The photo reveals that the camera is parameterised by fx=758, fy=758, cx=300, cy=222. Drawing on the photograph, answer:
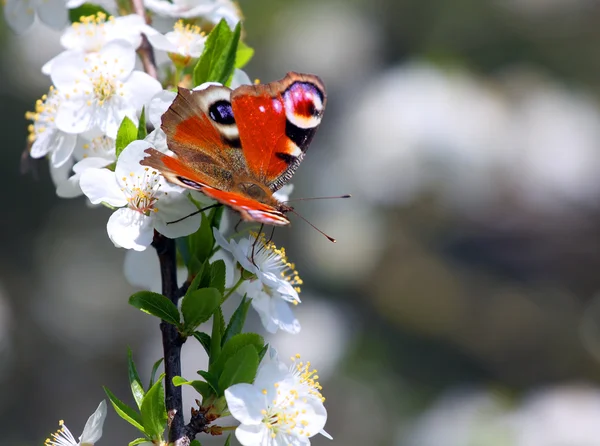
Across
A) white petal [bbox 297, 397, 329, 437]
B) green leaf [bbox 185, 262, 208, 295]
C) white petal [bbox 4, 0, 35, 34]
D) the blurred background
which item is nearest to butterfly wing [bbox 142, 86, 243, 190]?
green leaf [bbox 185, 262, 208, 295]

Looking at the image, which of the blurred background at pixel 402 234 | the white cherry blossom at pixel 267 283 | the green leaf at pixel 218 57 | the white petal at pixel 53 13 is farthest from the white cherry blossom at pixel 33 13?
the blurred background at pixel 402 234

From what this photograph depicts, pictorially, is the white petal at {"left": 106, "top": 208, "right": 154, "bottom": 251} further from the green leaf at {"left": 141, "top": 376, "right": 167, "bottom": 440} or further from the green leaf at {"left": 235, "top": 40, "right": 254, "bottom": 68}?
the green leaf at {"left": 235, "top": 40, "right": 254, "bottom": 68}

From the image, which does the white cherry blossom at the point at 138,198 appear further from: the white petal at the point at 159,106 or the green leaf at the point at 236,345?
the green leaf at the point at 236,345

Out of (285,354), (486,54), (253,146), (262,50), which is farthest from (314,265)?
(253,146)

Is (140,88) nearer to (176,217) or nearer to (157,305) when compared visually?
(176,217)

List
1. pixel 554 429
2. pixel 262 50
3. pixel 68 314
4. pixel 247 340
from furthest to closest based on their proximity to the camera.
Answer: pixel 262 50
pixel 68 314
pixel 554 429
pixel 247 340

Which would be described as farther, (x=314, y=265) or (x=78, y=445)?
(x=314, y=265)

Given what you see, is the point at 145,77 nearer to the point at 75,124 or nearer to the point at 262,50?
the point at 75,124
